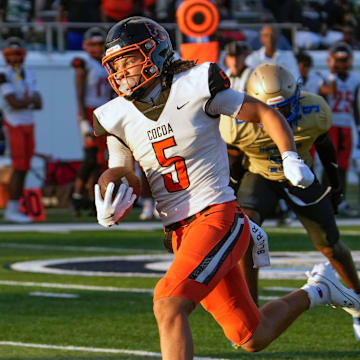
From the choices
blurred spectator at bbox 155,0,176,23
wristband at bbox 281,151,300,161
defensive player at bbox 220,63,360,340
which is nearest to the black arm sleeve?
defensive player at bbox 220,63,360,340

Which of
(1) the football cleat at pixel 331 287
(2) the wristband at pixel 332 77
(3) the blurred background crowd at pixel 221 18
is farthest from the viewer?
(3) the blurred background crowd at pixel 221 18

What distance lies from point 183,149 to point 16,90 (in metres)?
8.94

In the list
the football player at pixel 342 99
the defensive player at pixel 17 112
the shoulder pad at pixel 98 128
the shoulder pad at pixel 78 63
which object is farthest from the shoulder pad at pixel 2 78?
the shoulder pad at pixel 98 128

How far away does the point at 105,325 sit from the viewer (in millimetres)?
6773

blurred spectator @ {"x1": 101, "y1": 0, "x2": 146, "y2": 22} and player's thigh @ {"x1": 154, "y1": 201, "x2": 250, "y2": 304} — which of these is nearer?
player's thigh @ {"x1": 154, "y1": 201, "x2": 250, "y2": 304}

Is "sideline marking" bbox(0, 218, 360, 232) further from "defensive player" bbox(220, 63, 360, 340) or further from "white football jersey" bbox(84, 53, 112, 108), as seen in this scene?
"defensive player" bbox(220, 63, 360, 340)

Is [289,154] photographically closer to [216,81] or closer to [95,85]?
[216,81]

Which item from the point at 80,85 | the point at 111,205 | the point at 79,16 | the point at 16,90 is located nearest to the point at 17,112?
the point at 16,90

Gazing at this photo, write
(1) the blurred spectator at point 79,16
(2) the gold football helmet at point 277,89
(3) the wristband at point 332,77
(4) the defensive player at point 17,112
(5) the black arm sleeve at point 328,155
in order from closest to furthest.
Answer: (2) the gold football helmet at point 277,89
(5) the black arm sleeve at point 328,155
(4) the defensive player at point 17,112
(3) the wristband at point 332,77
(1) the blurred spectator at point 79,16

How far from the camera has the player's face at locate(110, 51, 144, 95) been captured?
496 cm

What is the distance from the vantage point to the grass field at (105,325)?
5.95m

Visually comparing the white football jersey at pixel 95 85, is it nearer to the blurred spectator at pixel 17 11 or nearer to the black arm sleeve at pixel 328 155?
the blurred spectator at pixel 17 11

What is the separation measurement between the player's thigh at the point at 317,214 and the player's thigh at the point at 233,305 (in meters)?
→ 1.80

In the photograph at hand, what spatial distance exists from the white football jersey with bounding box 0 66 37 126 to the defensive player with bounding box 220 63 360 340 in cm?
690
